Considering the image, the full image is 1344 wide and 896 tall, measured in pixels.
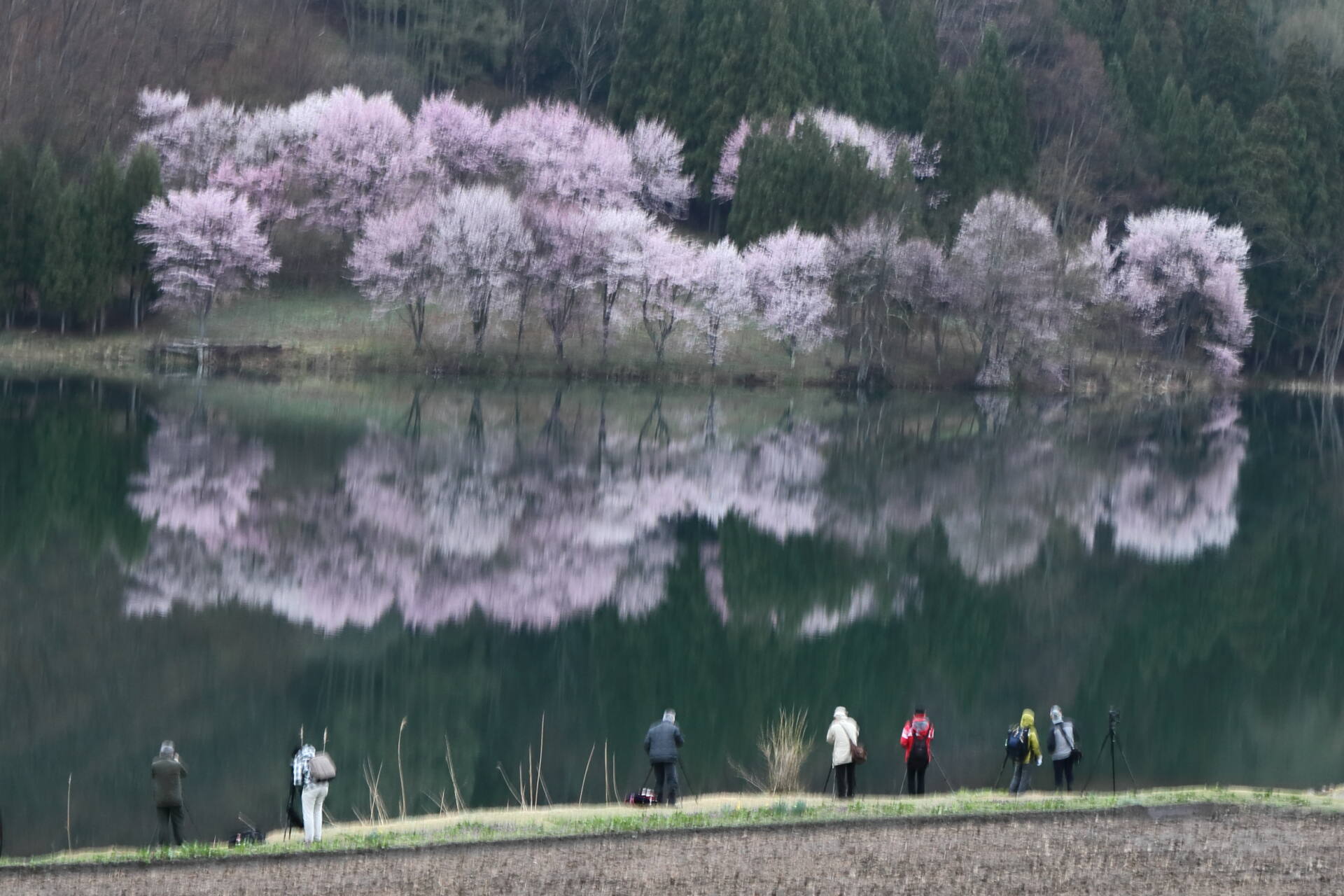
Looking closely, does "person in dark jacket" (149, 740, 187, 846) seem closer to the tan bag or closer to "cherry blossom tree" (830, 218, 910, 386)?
the tan bag

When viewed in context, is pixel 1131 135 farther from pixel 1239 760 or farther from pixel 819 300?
pixel 1239 760

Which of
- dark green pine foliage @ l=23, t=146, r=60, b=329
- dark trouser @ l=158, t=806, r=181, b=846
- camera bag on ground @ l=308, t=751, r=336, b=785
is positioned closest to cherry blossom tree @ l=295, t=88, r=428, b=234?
dark green pine foliage @ l=23, t=146, r=60, b=329

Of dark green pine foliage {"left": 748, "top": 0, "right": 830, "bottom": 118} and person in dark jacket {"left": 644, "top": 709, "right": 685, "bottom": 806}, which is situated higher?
dark green pine foliage {"left": 748, "top": 0, "right": 830, "bottom": 118}

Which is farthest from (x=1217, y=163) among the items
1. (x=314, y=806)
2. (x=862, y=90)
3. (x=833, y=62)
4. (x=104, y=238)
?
(x=314, y=806)

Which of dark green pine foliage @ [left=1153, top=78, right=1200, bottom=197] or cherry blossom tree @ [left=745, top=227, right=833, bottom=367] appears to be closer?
cherry blossom tree @ [left=745, top=227, right=833, bottom=367]

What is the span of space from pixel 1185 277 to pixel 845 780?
242ft

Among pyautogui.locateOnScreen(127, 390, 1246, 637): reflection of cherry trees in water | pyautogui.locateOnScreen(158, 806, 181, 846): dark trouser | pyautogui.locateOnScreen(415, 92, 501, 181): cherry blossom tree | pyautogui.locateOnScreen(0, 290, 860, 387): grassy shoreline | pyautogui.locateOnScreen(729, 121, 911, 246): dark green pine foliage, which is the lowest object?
pyautogui.locateOnScreen(158, 806, 181, 846): dark trouser

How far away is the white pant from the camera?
15656 millimetres

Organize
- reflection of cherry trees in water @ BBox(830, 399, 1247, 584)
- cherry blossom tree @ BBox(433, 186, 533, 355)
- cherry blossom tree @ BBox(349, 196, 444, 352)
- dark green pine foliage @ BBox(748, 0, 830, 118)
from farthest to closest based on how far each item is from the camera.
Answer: dark green pine foliage @ BBox(748, 0, 830, 118) < cherry blossom tree @ BBox(349, 196, 444, 352) < cherry blossom tree @ BBox(433, 186, 533, 355) < reflection of cherry trees in water @ BBox(830, 399, 1247, 584)

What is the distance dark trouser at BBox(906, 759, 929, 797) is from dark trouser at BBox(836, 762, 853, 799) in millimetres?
823

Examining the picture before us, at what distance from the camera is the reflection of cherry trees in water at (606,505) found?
99.7 ft

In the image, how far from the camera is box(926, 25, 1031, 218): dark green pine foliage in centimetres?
8856

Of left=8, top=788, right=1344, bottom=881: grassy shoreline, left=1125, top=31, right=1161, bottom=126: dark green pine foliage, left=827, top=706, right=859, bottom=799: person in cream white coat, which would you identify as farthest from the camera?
left=1125, top=31, right=1161, bottom=126: dark green pine foliage

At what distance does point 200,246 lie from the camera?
247ft
